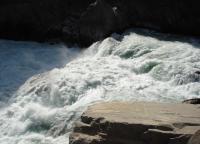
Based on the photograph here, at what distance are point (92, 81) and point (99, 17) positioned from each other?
380 cm

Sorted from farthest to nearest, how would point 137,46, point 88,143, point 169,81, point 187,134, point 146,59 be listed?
point 137,46 < point 146,59 < point 169,81 < point 88,143 < point 187,134

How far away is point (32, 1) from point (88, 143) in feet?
27.8

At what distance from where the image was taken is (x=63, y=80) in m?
9.07

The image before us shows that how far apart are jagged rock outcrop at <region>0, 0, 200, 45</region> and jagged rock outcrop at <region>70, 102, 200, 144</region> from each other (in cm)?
624

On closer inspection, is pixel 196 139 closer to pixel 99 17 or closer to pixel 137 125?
pixel 137 125

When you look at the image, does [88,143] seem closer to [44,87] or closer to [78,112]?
[78,112]

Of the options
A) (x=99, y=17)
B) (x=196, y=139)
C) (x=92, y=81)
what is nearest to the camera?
(x=196, y=139)

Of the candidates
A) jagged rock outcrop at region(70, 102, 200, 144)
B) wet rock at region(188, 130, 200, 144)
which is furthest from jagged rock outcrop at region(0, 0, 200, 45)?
wet rock at region(188, 130, 200, 144)

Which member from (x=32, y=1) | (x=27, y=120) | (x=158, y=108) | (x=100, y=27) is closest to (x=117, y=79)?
(x=27, y=120)

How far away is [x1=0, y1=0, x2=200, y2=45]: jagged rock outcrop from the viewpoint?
12.3 m

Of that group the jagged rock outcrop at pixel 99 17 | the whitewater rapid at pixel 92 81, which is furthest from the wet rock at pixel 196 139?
the jagged rock outcrop at pixel 99 17

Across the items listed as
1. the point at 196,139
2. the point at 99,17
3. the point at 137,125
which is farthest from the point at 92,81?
the point at 196,139

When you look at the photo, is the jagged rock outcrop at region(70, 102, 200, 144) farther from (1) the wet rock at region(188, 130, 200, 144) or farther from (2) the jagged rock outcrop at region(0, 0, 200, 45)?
(2) the jagged rock outcrop at region(0, 0, 200, 45)

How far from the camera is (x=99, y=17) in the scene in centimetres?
1234
